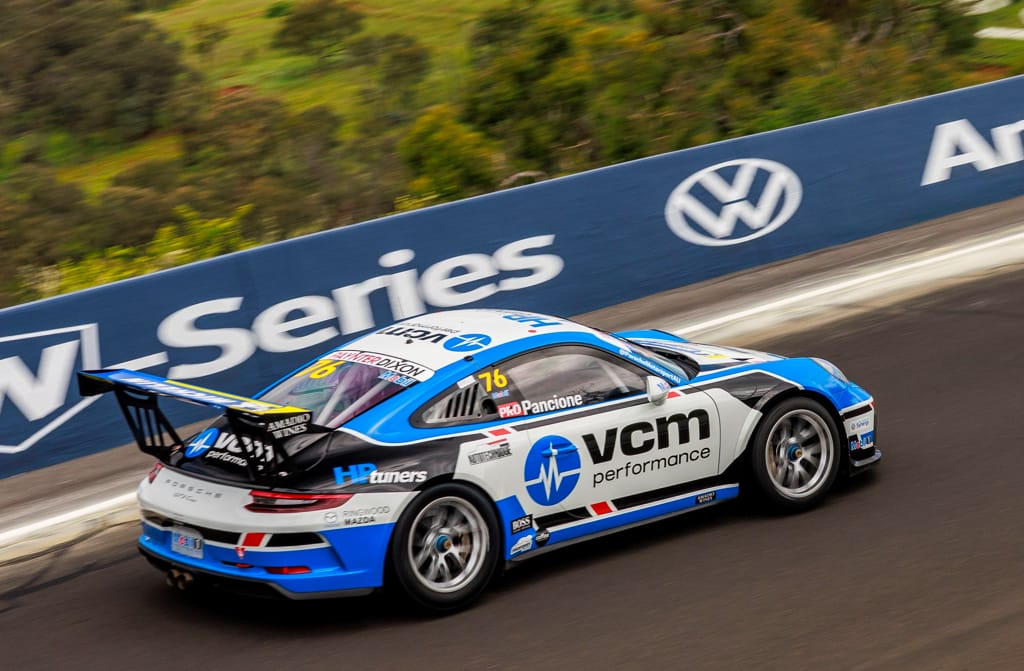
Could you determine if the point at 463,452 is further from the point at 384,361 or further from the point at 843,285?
the point at 843,285

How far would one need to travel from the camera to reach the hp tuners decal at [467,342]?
6676 mm

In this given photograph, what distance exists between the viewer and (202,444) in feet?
21.6

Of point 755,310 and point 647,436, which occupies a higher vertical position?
point 647,436

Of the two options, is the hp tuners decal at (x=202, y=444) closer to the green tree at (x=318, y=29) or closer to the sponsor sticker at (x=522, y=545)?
the sponsor sticker at (x=522, y=545)

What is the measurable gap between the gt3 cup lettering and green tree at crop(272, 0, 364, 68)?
2589 centimetres

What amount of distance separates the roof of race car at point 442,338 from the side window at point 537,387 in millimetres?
145

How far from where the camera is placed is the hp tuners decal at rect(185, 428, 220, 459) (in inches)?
257

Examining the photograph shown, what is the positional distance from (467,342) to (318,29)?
26.2m

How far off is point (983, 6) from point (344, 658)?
36515mm

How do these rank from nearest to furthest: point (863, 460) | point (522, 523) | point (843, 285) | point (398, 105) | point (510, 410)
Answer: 1. point (522, 523)
2. point (510, 410)
3. point (863, 460)
4. point (843, 285)
5. point (398, 105)

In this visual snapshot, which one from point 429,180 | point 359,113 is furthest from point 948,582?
point 359,113

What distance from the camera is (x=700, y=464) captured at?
22.9 ft

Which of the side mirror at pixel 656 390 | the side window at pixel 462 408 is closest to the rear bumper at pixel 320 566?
the side window at pixel 462 408

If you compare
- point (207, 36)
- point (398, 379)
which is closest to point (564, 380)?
point (398, 379)
